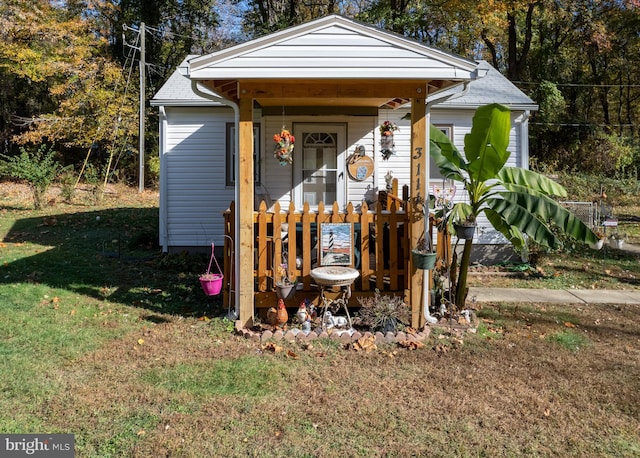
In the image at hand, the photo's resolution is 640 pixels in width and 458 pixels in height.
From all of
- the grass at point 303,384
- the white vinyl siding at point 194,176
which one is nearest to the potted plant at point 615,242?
the grass at point 303,384

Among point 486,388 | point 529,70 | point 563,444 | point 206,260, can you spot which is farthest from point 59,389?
point 529,70

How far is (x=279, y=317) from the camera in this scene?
19.7 ft

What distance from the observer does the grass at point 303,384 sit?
3.63m

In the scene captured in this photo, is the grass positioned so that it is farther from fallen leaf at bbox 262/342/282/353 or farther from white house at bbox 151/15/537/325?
white house at bbox 151/15/537/325

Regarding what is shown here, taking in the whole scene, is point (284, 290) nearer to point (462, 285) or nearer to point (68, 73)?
point (462, 285)

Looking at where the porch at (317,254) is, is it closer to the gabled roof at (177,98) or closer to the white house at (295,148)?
the white house at (295,148)

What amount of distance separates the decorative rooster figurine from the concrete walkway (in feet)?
10.1

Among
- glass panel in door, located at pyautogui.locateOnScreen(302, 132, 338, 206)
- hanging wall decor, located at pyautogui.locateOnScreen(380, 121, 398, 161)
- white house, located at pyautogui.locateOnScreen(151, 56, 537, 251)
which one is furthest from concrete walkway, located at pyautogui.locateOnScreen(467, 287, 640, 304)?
glass panel in door, located at pyautogui.locateOnScreen(302, 132, 338, 206)

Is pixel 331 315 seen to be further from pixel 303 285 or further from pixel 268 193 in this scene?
pixel 268 193

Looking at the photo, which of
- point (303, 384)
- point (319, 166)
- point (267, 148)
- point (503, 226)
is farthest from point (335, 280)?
point (267, 148)

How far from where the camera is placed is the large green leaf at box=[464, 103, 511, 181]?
19.1 ft

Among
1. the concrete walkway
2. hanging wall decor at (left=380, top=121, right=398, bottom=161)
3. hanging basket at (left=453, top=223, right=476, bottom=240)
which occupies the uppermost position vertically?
hanging wall decor at (left=380, top=121, right=398, bottom=161)

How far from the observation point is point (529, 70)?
27.7m

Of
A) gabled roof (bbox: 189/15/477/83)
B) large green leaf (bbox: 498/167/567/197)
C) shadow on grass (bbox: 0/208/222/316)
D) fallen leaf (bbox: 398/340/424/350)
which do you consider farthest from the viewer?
shadow on grass (bbox: 0/208/222/316)
